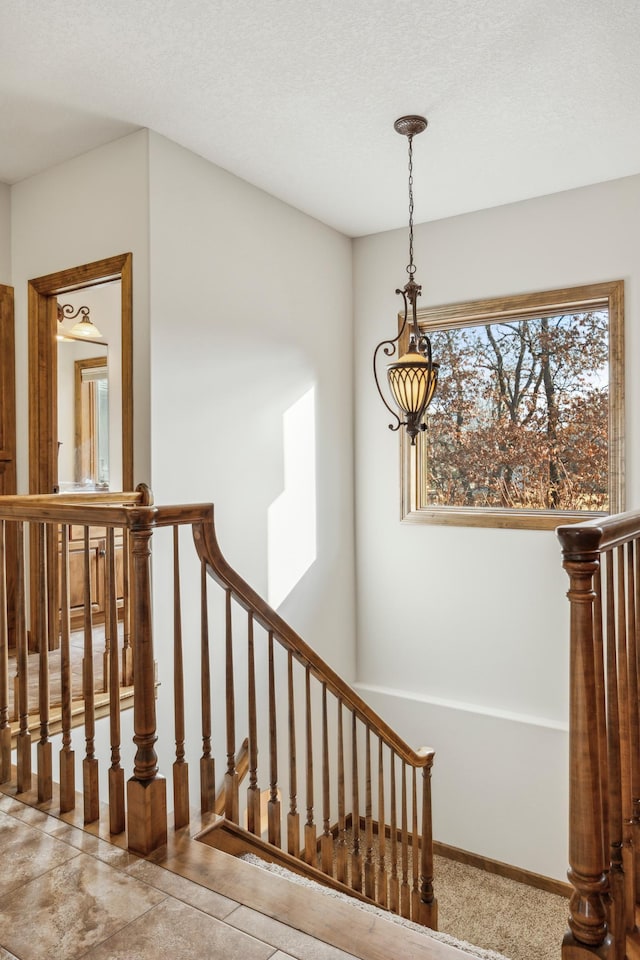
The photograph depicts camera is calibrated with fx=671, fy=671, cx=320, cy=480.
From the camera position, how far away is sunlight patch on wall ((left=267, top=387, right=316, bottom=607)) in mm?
4059

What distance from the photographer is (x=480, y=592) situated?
14.3ft

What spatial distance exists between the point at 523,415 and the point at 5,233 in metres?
Result: 3.25

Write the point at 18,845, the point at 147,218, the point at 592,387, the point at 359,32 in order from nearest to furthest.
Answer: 1. the point at 18,845
2. the point at 359,32
3. the point at 147,218
4. the point at 592,387

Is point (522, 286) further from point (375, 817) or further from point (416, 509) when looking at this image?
point (375, 817)

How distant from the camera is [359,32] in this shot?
8.20ft

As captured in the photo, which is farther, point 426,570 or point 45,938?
point 426,570

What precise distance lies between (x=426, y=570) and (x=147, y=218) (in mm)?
2785

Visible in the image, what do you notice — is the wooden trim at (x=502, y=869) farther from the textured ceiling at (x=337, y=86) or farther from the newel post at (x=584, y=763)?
the textured ceiling at (x=337, y=86)

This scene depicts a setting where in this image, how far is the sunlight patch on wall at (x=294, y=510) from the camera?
4059 mm

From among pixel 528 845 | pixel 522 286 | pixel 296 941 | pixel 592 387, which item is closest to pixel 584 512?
pixel 592 387

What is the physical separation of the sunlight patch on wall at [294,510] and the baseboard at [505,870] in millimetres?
2002

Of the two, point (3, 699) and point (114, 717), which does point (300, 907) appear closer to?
point (114, 717)

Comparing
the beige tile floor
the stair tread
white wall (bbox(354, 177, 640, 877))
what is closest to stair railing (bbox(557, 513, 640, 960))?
the stair tread

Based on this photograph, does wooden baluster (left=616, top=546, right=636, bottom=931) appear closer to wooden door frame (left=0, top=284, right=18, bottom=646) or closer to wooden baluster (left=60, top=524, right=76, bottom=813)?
wooden baluster (left=60, top=524, right=76, bottom=813)
